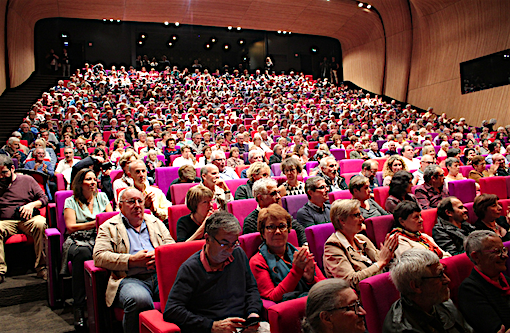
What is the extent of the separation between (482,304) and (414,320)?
0.39 meters

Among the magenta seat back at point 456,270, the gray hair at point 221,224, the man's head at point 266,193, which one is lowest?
the magenta seat back at point 456,270

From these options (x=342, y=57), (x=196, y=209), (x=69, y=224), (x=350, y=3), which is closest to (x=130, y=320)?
(x=196, y=209)

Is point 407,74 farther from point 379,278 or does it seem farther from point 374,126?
point 379,278

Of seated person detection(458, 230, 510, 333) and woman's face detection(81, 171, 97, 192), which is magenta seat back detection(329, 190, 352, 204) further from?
woman's face detection(81, 171, 97, 192)

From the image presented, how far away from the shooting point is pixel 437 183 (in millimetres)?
2719

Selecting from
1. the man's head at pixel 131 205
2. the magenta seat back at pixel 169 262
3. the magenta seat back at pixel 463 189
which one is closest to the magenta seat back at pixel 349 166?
the magenta seat back at pixel 463 189

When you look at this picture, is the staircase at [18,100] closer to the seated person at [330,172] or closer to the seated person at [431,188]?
the seated person at [330,172]

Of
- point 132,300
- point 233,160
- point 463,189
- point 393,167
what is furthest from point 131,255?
point 233,160

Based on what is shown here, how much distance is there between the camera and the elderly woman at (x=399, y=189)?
240 cm

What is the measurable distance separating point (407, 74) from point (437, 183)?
29.9 feet

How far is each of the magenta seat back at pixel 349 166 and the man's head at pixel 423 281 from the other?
277 cm

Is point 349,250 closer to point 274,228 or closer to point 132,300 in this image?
point 274,228

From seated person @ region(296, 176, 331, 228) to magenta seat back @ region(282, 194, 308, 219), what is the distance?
0.17 metres

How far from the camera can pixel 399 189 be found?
2432 millimetres
